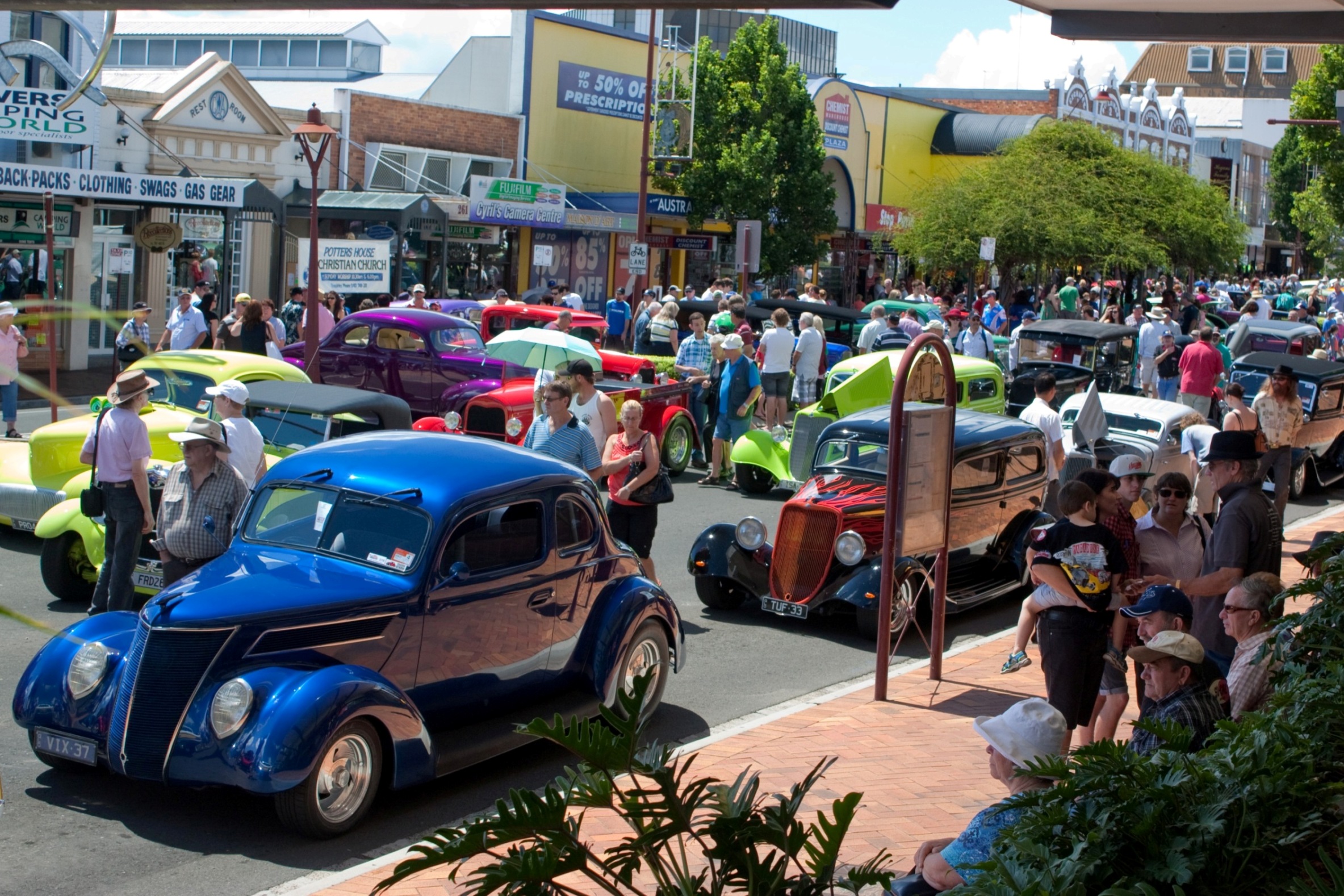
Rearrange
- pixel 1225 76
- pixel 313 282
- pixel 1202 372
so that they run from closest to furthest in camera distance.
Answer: pixel 313 282, pixel 1202 372, pixel 1225 76

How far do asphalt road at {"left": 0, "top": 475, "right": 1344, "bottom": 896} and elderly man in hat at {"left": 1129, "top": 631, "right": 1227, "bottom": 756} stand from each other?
3112 millimetres

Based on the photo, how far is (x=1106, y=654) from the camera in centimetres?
680

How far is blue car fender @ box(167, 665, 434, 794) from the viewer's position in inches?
225

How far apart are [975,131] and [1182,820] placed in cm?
4856

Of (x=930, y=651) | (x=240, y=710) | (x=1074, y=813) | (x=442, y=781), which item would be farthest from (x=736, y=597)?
(x=1074, y=813)

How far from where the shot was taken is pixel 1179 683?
17.2 feet

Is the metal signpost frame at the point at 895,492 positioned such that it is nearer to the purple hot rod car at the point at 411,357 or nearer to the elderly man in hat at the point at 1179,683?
the elderly man in hat at the point at 1179,683

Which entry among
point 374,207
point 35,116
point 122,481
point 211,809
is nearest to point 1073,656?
point 211,809

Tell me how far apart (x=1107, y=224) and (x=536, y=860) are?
36.0m

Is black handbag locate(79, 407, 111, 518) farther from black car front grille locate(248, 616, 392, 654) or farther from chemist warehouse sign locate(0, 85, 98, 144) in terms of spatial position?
chemist warehouse sign locate(0, 85, 98, 144)

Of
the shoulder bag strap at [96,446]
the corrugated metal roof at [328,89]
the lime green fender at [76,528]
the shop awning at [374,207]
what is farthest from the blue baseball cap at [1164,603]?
the corrugated metal roof at [328,89]

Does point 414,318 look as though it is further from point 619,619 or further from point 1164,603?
point 1164,603

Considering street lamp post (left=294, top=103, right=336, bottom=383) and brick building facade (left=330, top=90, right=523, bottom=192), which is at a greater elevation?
brick building facade (left=330, top=90, right=523, bottom=192)

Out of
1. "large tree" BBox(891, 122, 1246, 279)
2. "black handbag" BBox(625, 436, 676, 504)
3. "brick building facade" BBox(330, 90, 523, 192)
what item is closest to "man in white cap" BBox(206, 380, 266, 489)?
"black handbag" BBox(625, 436, 676, 504)
